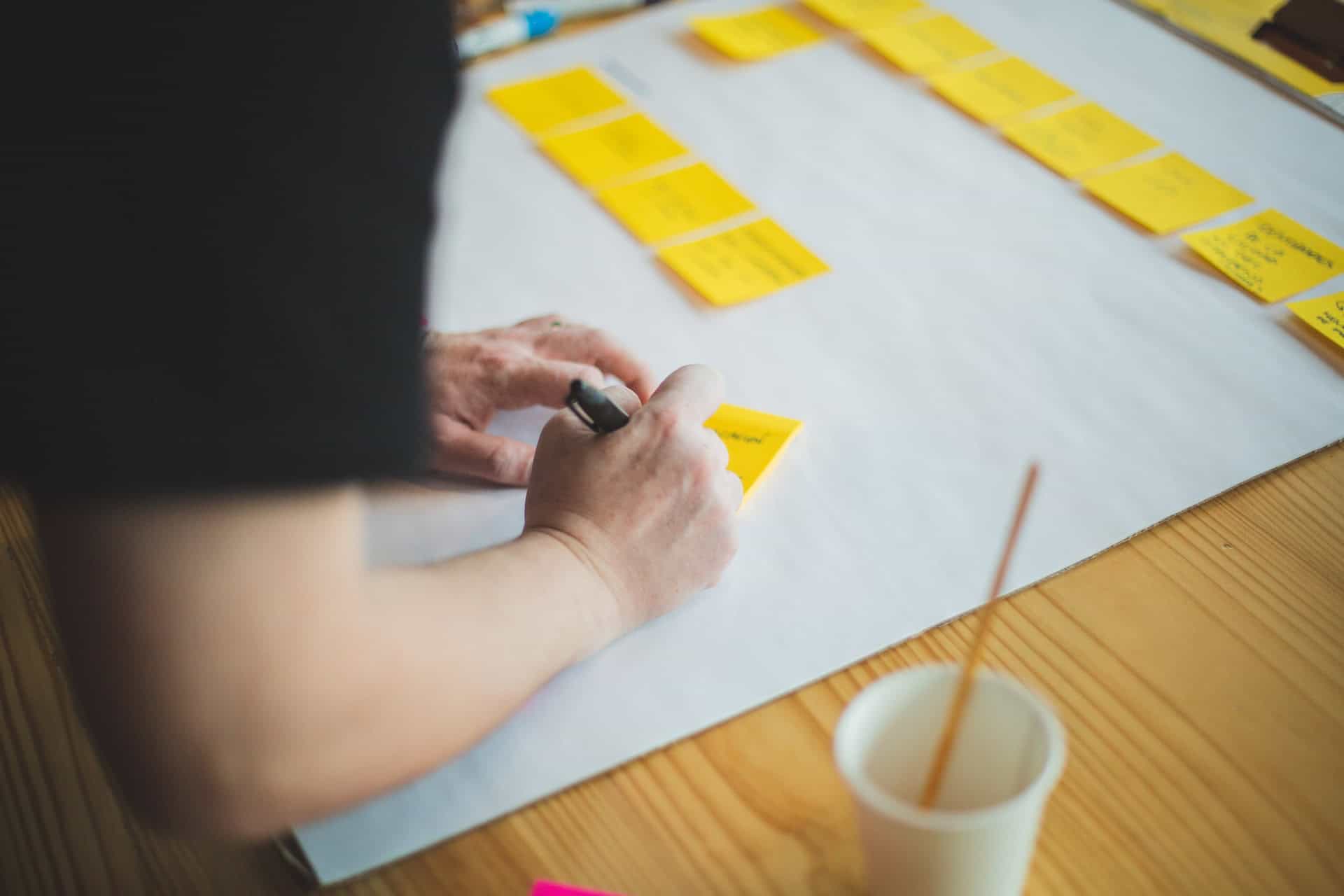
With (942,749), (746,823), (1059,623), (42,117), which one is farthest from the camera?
(1059,623)

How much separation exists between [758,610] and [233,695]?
33 centimetres

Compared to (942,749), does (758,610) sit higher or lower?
lower

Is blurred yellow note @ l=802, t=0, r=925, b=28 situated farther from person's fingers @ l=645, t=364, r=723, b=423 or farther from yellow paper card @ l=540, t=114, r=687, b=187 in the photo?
person's fingers @ l=645, t=364, r=723, b=423

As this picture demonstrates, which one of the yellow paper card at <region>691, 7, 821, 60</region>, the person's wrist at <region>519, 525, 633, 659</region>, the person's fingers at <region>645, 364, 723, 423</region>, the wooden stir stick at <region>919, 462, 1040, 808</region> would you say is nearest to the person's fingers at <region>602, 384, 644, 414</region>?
the person's fingers at <region>645, 364, 723, 423</region>

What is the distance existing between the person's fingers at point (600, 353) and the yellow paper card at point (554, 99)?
39 cm

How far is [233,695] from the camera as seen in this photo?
0.46 m

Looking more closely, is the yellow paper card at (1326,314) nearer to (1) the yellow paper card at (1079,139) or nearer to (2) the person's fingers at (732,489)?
(1) the yellow paper card at (1079,139)

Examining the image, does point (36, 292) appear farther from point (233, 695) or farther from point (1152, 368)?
point (1152, 368)

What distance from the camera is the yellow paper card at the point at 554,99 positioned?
1.18 m

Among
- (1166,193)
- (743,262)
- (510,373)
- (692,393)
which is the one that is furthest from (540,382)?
(1166,193)

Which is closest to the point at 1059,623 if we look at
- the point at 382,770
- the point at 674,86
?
the point at 382,770

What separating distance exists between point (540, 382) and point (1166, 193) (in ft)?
1.98

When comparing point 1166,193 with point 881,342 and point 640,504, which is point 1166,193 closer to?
point 881,342

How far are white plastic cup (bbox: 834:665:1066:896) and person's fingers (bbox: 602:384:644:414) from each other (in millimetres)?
315
